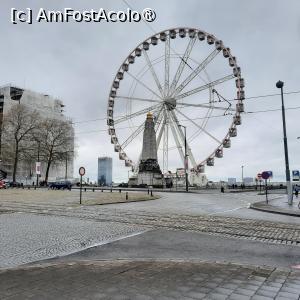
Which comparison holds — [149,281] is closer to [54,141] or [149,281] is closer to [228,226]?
[228,226]

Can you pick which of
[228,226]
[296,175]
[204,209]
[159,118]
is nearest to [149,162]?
[159,118]

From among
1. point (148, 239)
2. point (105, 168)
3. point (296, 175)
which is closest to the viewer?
point (148, 239)

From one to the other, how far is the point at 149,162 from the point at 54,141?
80.1 feet

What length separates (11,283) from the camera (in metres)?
5.49

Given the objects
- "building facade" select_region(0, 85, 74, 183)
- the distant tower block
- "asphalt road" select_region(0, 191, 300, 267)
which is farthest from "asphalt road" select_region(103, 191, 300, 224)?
"building facade" select_region(0, 85, 74, 183)

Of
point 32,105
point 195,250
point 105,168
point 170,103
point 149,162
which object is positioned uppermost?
point 32,105

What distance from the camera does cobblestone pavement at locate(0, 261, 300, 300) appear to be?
494 centimetres

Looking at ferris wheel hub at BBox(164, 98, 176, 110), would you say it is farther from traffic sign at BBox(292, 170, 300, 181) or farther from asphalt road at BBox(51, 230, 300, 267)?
asphalt road at BBox(51, 230, 300, 267)

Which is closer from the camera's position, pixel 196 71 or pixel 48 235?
pixel 48 235

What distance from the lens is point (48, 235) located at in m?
10.8

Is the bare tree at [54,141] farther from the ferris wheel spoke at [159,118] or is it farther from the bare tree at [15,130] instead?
the ferris wheel spoke at [159,118]

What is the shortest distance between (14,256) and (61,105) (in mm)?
109645

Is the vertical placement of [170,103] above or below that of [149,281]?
above

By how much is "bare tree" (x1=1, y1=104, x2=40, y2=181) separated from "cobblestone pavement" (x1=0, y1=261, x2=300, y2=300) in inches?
2449
